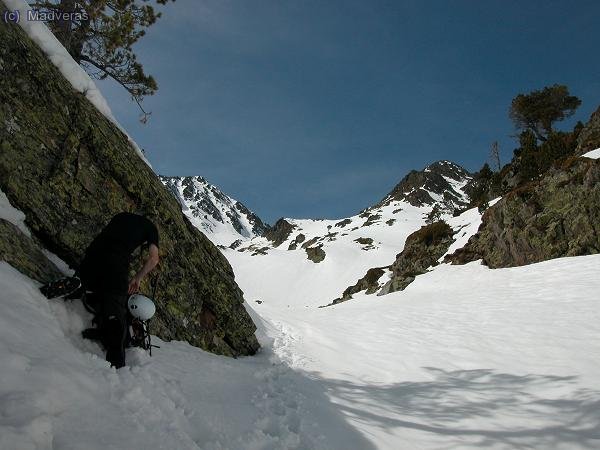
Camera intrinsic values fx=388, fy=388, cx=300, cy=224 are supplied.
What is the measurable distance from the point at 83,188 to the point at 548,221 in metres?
24.6

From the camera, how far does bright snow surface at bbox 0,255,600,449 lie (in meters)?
3.16

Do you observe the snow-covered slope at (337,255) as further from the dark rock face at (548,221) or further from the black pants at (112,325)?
the black pants at (112,325)

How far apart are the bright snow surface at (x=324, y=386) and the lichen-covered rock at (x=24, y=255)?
296 millimetres

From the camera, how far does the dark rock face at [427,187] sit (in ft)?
377

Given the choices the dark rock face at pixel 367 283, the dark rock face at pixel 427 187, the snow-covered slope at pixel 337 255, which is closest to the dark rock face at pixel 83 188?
the dark rock face at pixel 367 283

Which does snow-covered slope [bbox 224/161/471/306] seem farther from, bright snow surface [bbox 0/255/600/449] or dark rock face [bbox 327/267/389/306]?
bright snow surface [bbox 0/255/600/449]

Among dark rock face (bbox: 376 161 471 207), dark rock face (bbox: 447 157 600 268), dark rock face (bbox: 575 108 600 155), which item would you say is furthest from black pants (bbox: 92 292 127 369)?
dark rock face (bbox: 376 161 471 207)

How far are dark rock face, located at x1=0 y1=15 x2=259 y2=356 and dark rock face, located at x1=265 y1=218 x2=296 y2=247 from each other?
107262 mm

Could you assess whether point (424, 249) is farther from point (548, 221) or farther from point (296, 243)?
point (296, 243)

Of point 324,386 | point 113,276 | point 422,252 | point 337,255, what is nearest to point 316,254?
point 337,255

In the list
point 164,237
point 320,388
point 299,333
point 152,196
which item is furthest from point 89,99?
point 299,333

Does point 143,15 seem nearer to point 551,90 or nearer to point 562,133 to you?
point 562,133

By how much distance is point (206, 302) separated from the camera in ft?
29.5

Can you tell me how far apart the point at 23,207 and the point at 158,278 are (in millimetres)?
2723
